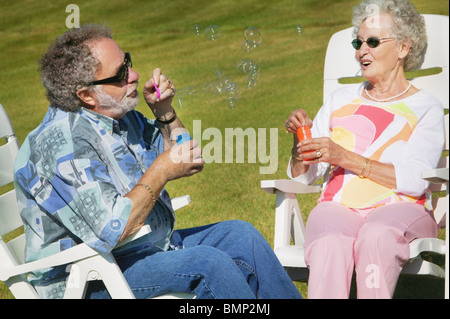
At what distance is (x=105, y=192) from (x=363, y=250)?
1179 mm

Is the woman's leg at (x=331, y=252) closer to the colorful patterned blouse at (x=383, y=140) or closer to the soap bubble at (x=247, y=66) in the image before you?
the colorful patterned blouse at (x=383, y=140)

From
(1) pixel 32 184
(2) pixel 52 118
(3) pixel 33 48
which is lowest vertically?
(3) pixel 33 48

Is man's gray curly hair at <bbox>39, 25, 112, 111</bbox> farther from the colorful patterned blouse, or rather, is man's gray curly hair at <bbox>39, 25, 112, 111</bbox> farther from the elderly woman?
the colorful patterned blouse

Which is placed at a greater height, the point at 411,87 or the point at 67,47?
the point at 67,47

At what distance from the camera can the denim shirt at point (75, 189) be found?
2.74 m

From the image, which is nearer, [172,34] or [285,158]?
[285,158]

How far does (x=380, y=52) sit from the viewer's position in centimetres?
363

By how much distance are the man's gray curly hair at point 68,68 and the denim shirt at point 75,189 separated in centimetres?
6

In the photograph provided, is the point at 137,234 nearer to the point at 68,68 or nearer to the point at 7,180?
the point at 68,68

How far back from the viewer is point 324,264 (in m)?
3.10

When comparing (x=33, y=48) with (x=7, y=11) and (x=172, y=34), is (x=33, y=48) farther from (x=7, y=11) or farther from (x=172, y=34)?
(x=7, y=11)

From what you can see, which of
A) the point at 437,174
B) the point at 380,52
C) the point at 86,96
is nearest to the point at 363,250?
the point at 437,174
